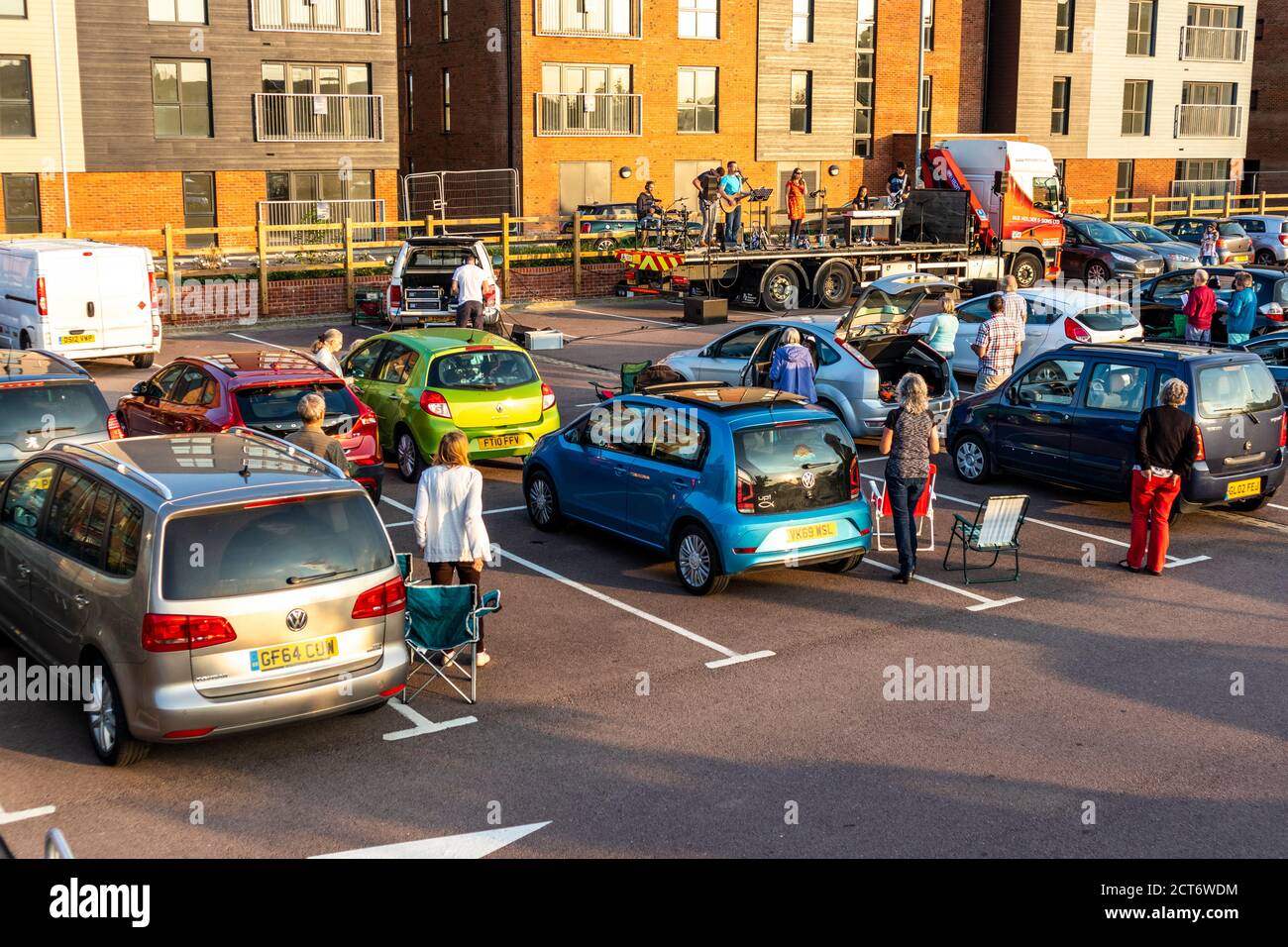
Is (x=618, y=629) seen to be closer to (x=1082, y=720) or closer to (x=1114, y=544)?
(x=1082, y=720)

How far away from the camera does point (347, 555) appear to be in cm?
845

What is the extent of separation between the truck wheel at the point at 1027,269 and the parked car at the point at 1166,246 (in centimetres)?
307

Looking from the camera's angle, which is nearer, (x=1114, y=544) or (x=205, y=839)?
(x=205, y=839)

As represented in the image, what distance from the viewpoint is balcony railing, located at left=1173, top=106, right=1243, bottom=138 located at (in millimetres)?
60062

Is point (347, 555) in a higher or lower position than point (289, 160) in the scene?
lower

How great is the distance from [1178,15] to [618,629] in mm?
55966

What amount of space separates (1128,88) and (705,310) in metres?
36.3

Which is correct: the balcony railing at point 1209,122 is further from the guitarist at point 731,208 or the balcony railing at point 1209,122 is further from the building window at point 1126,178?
the guitarist at point 731,208

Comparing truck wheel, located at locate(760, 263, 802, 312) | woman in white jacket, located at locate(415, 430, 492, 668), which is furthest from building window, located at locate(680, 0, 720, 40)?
woman in white jacket, located at locate(415, 430, 492, 668)

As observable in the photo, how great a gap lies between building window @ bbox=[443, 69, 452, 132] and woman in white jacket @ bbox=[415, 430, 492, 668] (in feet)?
131

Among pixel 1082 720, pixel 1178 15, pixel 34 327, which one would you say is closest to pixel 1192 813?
pixel 1082 720

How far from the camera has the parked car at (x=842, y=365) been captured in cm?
1734

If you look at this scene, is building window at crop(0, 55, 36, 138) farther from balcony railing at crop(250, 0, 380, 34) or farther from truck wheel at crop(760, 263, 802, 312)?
truck wheel at crop(760, 263, 802, 312)

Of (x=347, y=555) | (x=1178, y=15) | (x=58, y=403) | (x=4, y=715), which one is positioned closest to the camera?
(x=347, y=555)
